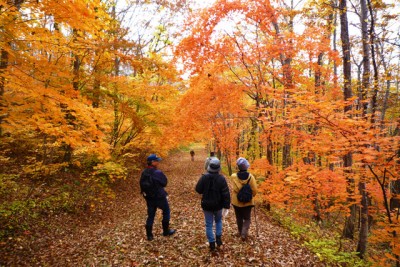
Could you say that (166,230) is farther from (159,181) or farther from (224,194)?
(224,194)

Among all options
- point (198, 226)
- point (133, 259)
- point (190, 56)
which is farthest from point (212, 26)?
point (133, 259)

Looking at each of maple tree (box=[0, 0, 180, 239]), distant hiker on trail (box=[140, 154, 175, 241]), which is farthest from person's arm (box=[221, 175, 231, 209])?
maple tree (box=[0, 0, 180, 239])

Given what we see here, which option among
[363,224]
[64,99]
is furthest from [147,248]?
[363,224]

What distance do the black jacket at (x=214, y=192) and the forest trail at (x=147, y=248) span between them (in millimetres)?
1168

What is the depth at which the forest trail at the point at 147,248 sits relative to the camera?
16.9ft

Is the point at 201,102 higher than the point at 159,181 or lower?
higher

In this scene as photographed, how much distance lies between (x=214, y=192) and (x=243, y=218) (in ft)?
Answer: 4.69

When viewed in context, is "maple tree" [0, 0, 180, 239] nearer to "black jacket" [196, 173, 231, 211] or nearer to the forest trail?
the forest trail

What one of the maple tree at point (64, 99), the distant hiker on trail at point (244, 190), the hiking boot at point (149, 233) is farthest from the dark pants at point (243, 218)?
the maple tree at point (64, 99)

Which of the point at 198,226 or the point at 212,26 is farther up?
the point at 212,26

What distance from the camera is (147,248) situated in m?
5.64

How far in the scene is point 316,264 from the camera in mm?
5297

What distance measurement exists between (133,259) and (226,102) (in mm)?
8357

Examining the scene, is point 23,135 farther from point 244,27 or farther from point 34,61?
point 244,27
